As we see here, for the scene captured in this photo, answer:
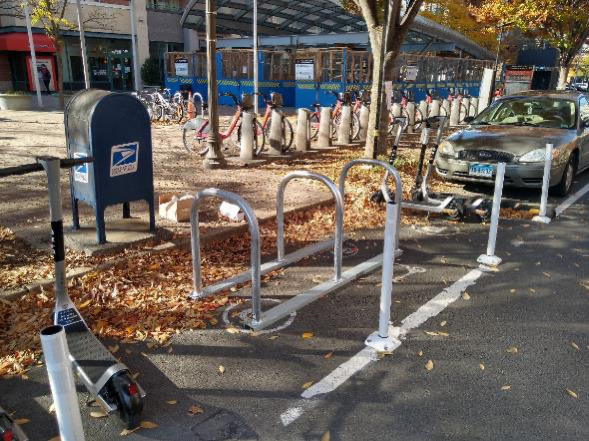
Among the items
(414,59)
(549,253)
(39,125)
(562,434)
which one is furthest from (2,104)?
(562,434)

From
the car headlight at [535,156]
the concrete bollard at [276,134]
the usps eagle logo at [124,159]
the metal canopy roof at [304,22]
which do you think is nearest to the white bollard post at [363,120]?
the concrete bollard at [276,134]

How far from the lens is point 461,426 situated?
2.89 m

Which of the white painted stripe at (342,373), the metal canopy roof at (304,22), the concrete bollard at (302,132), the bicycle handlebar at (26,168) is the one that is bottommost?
the white painted stripe at (342,373)

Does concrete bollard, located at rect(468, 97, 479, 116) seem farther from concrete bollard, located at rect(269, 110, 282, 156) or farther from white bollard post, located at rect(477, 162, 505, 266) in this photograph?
white bollard post, located at rect(477, 162, 505, 266)

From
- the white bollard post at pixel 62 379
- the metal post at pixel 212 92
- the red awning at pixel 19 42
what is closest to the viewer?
the white bollard post at pixel 62 379

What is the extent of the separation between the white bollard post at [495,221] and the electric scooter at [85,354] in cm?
389

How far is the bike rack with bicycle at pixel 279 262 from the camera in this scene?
382 centimetres

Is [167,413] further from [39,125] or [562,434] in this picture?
[39,125]

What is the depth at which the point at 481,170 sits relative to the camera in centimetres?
770

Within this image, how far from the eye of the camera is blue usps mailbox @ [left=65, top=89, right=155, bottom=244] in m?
4.88

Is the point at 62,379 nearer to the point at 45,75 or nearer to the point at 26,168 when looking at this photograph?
the point at 26,168

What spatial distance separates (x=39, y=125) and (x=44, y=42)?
1585 cm

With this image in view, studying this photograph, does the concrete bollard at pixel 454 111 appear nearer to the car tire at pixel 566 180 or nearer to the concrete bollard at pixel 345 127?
the concrete bollard at pixel 345 127

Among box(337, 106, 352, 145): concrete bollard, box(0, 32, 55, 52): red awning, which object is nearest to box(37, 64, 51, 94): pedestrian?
box(0, 32, 55, 52): red awning
